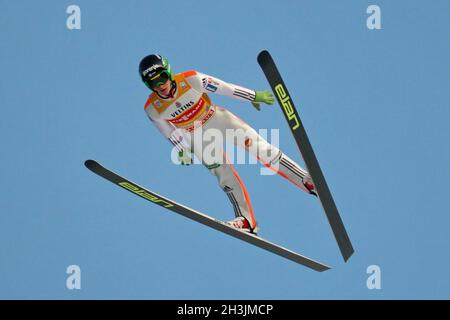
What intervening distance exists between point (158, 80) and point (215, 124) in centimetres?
64

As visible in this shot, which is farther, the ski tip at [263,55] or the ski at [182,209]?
the ski at [182,209]

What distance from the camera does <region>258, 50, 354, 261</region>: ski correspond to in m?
6.57

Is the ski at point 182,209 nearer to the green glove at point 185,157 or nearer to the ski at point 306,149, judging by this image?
the green glove at point 185,157

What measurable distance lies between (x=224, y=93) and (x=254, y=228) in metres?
1.08

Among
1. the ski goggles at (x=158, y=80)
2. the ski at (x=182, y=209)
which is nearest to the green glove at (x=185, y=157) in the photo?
the ski at (x=182, y=209)

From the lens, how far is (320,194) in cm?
712

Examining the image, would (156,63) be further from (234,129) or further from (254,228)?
(254,228)

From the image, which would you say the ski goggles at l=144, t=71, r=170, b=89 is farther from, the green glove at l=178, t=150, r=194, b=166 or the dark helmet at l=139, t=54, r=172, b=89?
the green glove at l=178, t=150, r=194, b=166

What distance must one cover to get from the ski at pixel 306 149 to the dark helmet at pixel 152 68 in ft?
3.04

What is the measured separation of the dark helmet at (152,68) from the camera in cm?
709

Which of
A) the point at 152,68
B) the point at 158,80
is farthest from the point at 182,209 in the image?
the point at 152,68

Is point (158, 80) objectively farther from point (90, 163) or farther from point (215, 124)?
point (90, 163)

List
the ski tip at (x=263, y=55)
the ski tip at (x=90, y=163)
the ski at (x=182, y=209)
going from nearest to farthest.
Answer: the ski tip at (x=263, y=55)
the ski tip at (x=90, y=163)
the ski at (x=182, y=209)

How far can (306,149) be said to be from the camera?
6.90 meters
